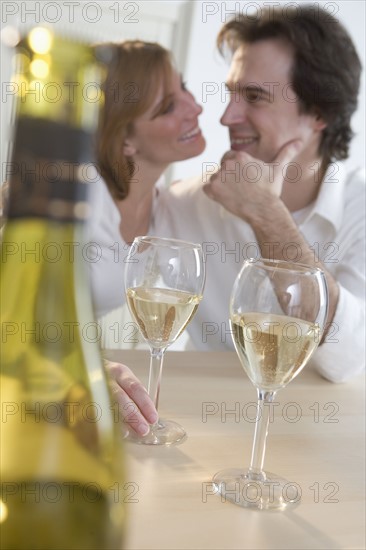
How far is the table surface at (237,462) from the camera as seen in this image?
0.45m

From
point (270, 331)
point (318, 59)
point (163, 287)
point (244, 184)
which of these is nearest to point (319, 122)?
point (318, 59)

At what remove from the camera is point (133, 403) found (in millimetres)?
611

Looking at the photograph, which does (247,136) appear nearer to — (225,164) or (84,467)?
(225,164)

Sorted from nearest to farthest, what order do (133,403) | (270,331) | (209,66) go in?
1. (270,331)
2. (133,403)
3. (209,66)

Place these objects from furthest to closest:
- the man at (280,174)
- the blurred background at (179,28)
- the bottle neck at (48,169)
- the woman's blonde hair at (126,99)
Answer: the blurred background at (179,28) → the woman's blonde hair at (126,99) → the man at (280,174) → the bottle neck at (48,169)

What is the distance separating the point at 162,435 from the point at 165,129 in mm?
1278

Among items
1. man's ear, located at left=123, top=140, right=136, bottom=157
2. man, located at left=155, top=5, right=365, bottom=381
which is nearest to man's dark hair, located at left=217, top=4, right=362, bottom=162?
man, located at left=155, top=5, right=365, bottom=381

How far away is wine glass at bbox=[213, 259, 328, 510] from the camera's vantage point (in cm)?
51

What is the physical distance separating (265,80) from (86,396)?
159cm

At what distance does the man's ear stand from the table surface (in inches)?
38.2

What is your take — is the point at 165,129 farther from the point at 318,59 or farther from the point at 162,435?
the point at 162,435

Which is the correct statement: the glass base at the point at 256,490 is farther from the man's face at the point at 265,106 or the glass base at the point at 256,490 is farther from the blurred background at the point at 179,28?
the blurred background at the point at 179,28

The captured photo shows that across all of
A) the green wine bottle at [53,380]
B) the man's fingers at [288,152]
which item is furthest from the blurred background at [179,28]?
the green wine bottle at [53,380]

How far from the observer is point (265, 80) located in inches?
68.6
